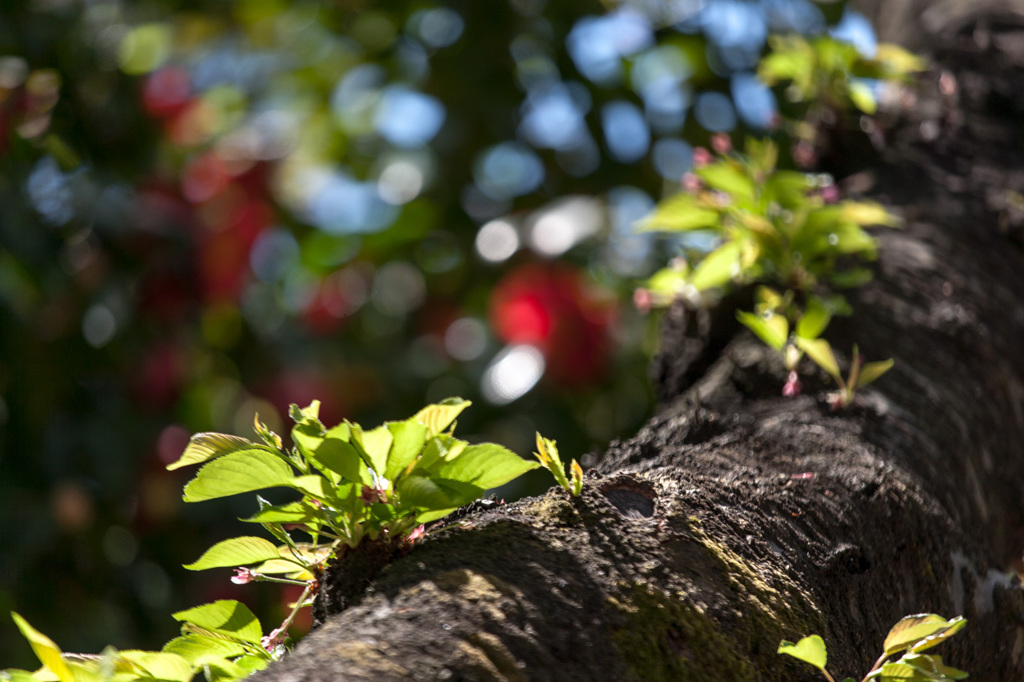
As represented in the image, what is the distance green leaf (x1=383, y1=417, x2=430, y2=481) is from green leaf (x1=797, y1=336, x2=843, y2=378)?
13.7 inches

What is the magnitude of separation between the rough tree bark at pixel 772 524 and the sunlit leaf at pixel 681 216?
0.08 m

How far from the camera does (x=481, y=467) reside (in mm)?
373

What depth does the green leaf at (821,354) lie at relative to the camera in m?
0.60

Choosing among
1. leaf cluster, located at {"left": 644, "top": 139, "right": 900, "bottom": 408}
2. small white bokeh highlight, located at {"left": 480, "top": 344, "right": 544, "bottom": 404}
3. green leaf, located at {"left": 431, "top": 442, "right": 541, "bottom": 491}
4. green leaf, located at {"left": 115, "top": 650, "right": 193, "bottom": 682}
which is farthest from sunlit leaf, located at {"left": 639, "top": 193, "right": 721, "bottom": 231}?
small white bokeh highlight, located at {"left": 480, "top": 344, "right": 544, "bottom": 404}

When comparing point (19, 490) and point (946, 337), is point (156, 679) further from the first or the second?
point (19, 490)

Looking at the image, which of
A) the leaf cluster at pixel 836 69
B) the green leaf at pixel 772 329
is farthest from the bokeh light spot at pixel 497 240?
the green leaf at pixel 772 329

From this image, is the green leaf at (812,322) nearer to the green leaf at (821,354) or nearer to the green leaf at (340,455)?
the green leaf at (821,354)

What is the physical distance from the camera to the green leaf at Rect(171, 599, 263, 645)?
1.27ft

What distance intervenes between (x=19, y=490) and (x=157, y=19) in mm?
1022

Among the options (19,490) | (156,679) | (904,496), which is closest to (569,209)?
(19,490)

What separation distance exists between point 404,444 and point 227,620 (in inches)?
4.9

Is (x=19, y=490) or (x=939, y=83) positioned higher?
(x=939, y=83)

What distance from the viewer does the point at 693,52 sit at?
1.77 meters

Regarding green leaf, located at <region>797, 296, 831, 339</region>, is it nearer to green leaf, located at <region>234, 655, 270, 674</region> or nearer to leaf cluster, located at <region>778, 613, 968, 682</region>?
leaf cluster, located at <region>778, 613, 968, 682</region>
